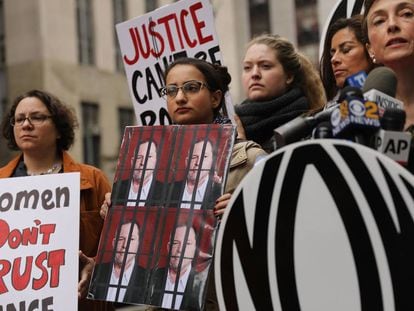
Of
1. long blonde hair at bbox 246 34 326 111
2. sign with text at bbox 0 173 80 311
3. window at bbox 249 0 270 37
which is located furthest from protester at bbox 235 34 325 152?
window at bbox 249 0 270 37

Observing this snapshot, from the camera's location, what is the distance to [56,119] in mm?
3188

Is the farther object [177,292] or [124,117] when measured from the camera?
[124,117]

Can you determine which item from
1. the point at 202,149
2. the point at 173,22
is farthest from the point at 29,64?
the point at 202,149

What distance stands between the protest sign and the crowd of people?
397 millimetres

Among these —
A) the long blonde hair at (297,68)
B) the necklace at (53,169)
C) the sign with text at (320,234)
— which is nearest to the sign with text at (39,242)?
the necklace at (53,169)

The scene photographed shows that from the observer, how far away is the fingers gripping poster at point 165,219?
2.10 metres

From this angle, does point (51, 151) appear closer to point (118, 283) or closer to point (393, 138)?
point (118, 283)

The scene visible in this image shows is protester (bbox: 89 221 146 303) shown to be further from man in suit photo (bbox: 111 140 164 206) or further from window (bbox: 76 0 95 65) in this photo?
window (bbox: 76 0 95 65)

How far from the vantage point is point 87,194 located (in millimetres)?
3029

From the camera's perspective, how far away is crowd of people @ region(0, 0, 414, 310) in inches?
72.9

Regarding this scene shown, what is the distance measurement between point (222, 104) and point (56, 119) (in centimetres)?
84

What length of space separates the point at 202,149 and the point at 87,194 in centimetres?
98

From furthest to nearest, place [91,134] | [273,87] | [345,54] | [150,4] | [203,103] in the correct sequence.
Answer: [150,4], [91,134], [273,87], [345,54], [203,103]

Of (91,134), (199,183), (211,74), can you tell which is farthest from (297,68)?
(91,134)
